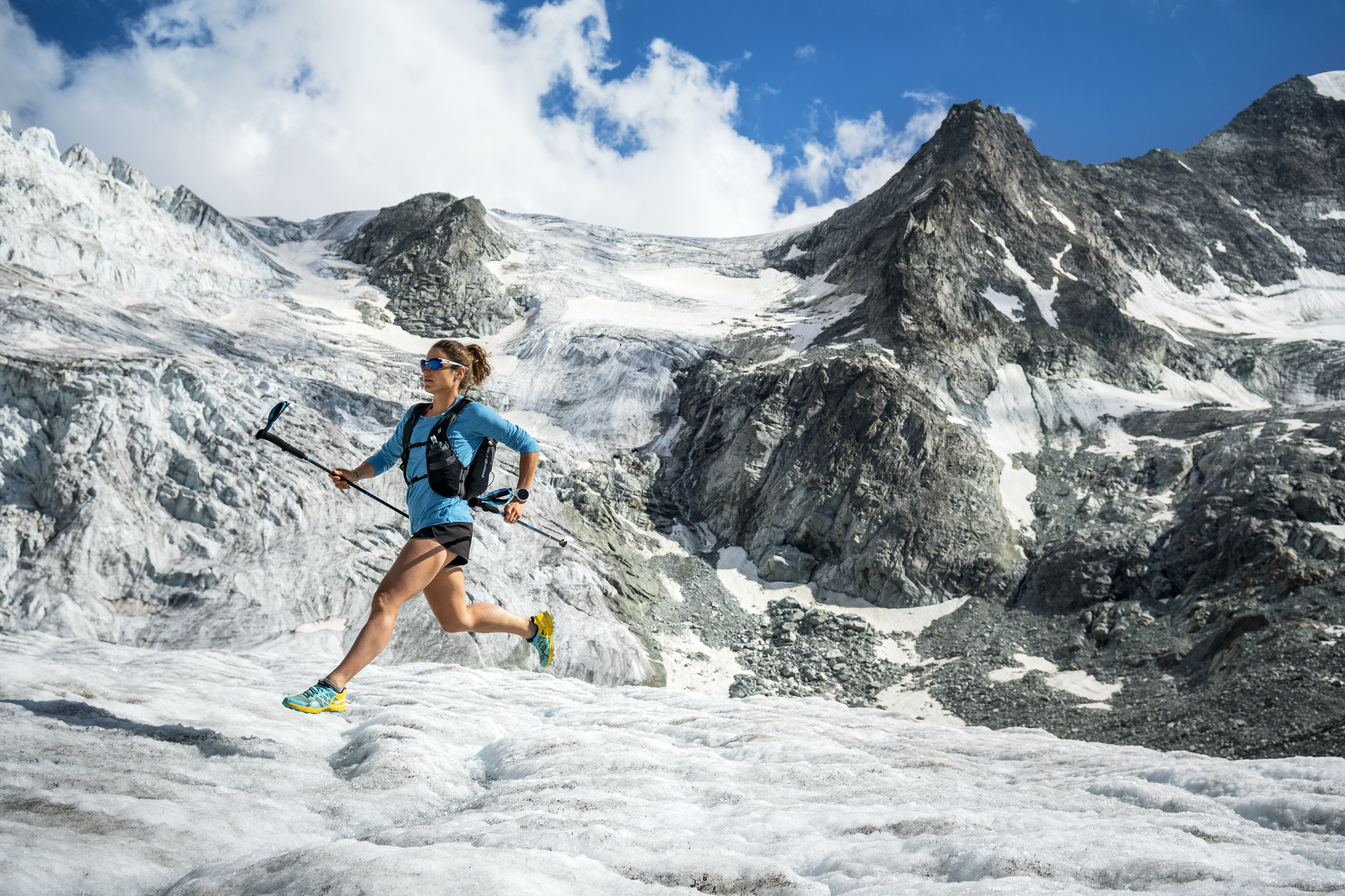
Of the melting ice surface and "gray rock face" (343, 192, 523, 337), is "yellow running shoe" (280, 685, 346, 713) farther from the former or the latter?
"gray rock face" (343, 192, 523, 337)

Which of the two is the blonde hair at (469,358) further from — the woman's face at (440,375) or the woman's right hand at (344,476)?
the woman's right hand at (344,476)

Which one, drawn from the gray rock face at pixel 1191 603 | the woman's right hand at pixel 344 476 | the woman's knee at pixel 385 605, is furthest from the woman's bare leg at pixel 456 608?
the gray rock face at pixel 1191 603

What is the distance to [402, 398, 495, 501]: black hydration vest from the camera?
6320mm

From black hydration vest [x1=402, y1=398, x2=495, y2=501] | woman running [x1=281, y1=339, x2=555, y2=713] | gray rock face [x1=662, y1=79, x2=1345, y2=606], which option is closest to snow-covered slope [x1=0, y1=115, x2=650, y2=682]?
gray rock face [x1=662, y1=79, x2=1345, y2=606]

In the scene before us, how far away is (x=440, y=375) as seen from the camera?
21.7 feet

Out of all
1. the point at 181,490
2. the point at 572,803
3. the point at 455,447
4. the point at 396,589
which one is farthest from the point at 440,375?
the point at 181,490

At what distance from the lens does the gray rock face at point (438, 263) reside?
214 feet

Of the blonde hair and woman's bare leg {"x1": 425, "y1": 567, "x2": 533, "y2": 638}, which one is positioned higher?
the blonde hair

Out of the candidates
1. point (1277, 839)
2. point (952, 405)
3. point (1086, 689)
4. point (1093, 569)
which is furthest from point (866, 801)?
point (952, 405)

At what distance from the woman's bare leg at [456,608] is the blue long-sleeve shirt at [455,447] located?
0.49 metres

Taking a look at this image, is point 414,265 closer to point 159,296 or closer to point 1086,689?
point 159,296

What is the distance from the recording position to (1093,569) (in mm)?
38781

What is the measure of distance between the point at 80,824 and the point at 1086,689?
3498 cm

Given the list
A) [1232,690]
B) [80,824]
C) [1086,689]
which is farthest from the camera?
[1086,689]
